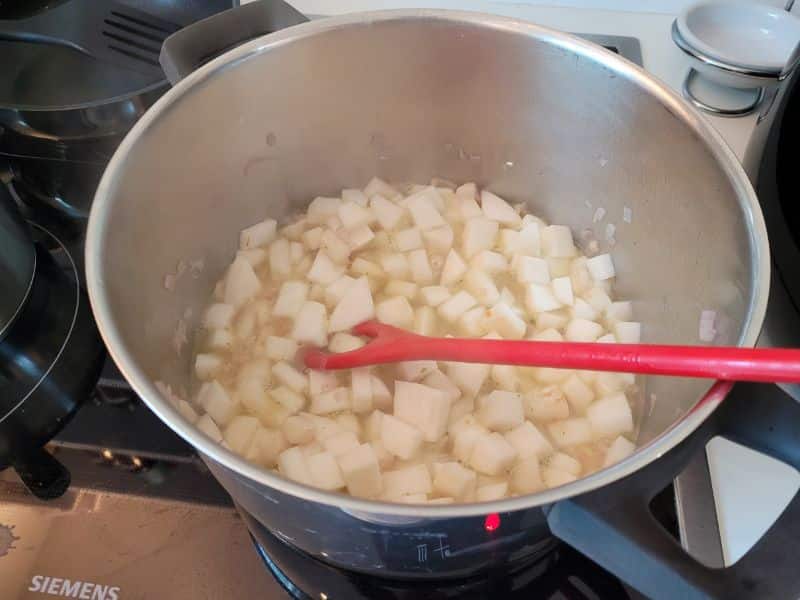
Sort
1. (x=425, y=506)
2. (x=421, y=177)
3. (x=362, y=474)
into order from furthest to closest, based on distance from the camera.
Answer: (x=421, y=177) → (x=362, y=474) → (x=425, y=506)

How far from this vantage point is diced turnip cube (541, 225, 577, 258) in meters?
1.07

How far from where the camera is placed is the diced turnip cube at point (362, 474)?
795mm

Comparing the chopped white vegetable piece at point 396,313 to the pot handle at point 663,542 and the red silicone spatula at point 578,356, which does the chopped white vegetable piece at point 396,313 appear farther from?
the pot handle at point 663,542

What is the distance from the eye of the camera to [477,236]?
107 cm

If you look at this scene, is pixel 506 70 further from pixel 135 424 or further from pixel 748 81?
pixel 135 424

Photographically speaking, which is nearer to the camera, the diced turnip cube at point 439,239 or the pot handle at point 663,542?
the pot handle at point 663,542

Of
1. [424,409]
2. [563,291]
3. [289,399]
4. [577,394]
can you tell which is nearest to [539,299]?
[563,291]

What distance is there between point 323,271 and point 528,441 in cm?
37

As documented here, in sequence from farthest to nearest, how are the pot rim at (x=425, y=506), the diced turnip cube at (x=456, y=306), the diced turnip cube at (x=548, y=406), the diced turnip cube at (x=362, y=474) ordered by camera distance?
the diced turnip cube at (x=456, y=306), the diced turnip cube at (x=548, y=406), the diced turnip cube at (x=362, y=474), the pot rim at (x=425, y=506)

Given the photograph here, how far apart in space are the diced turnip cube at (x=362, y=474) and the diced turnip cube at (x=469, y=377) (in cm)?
16

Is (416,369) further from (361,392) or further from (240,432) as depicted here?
(240,432)

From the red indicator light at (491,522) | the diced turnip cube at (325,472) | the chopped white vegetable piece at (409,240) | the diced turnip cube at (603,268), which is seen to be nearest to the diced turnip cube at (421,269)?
the chopped white vegetable piece at (409,240)

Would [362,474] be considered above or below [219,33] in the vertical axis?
below

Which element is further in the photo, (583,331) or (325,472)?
(583,331)
